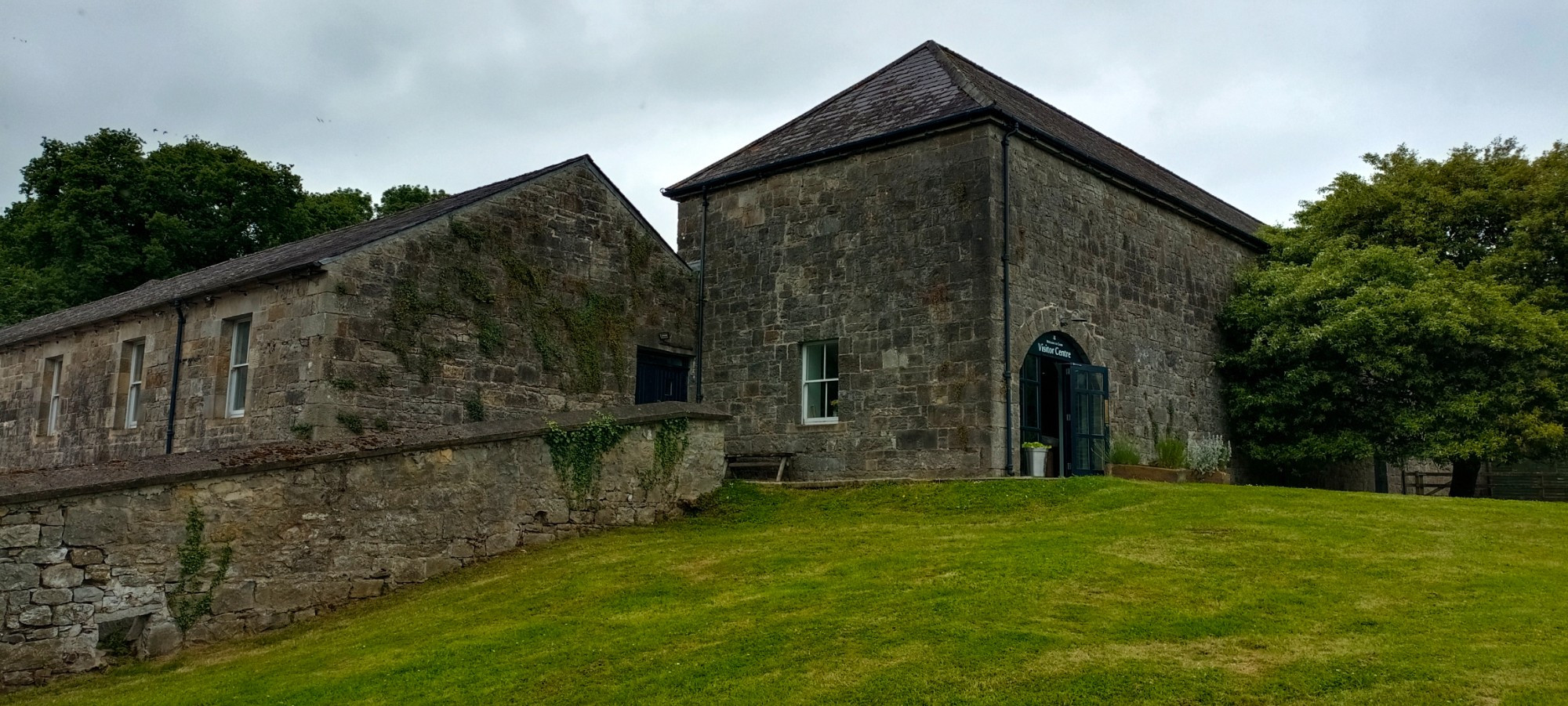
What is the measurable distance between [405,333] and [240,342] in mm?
3461

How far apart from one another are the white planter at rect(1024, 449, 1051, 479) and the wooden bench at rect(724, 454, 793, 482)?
Result: 394 cm

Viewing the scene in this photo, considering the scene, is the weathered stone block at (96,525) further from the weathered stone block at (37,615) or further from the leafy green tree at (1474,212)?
the leafy green tree at (1474,212)

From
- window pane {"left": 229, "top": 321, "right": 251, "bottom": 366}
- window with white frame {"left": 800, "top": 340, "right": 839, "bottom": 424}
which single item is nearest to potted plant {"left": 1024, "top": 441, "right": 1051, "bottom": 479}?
window with white frame {"left": 800, "top": 340, "right": 839, "bottom": 424}

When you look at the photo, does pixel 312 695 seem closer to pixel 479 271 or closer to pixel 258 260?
pixel 479 271

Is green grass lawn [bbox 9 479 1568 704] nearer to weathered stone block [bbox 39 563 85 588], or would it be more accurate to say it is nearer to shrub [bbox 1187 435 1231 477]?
weathered stone block [bbox 39 563 85 588]

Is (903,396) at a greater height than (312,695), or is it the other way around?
(903,396)

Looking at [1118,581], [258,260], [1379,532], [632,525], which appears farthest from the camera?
[258,260]

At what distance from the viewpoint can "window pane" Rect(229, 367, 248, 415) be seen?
17531 millimetres

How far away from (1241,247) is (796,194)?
1109cm

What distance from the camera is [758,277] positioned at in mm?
19953

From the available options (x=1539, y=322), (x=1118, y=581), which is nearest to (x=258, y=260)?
(x=1118, y=581)

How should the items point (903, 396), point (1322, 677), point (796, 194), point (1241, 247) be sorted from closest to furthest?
point (1322, 677) < point (903, 396) < point (796, 194) < point (1241, 247)

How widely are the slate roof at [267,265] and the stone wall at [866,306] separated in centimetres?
345

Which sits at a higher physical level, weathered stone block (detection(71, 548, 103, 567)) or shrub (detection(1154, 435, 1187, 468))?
shrub (detection(1154, 435, 1187, 468))
